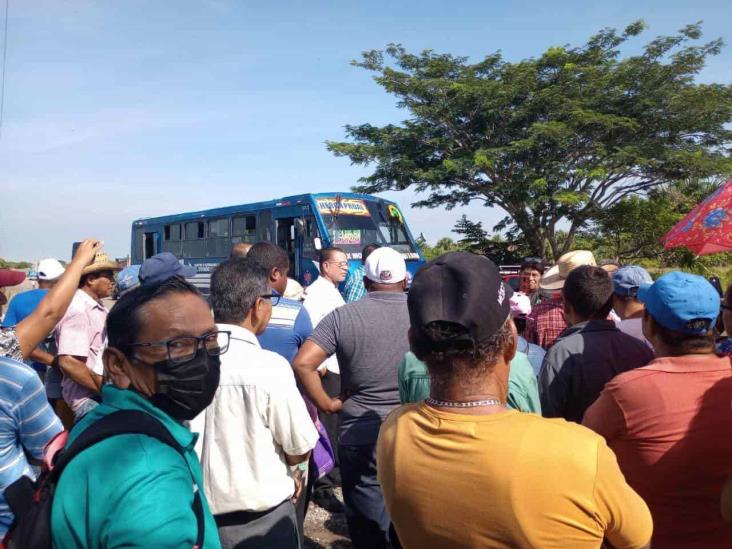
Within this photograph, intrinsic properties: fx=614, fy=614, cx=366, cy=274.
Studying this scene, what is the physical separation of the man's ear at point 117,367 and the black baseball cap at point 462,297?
2.46 ft

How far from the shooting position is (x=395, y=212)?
48.3 ft

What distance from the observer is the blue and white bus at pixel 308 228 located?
13484 mm

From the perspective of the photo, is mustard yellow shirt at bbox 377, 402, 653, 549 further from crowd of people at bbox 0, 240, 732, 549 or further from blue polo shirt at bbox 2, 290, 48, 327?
blue polo shirt at bbox 2, 290, 48, 327

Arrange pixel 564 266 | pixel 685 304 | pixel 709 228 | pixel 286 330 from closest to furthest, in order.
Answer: pixel 685 304 → pixel 286 330 → pixel 709 228 → pixel 564 266

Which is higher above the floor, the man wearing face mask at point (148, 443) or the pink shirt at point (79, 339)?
the man wearing face mask at point (148, 443)

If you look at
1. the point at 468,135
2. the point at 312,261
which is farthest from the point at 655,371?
the point at 468,135

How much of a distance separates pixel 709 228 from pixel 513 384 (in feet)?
9.94

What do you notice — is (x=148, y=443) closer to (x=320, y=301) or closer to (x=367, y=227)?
(x=320, y=301)

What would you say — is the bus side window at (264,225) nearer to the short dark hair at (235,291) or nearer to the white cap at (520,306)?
the white cap at (520,306)

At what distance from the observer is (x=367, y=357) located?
3.13 metres

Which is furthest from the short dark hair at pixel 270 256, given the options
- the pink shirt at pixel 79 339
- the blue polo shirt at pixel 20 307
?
the blue polo shirt at pixel 20 307

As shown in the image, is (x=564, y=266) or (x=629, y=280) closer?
(x=629, y=280)

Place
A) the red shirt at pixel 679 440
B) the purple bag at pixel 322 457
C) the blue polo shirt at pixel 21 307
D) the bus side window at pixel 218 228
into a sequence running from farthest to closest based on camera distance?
1. the bus side window at pixel 218 228
2. the blue polo shirt at pixel 21 307
3. the purple bag at pixel 322 457
4. the red shirt at pixel 679 440

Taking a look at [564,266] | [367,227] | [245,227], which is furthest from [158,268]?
[245,227]
